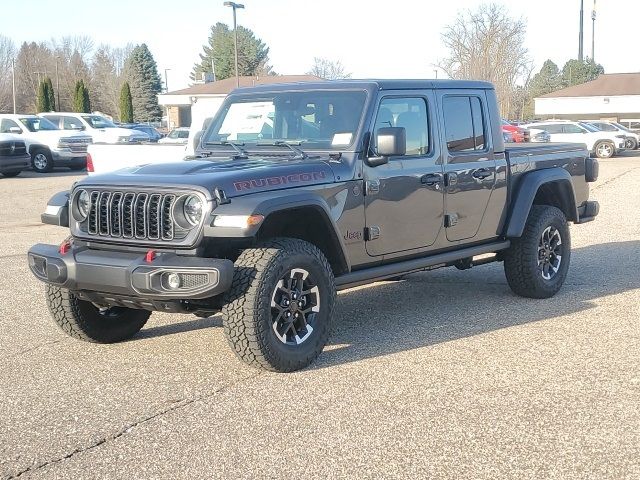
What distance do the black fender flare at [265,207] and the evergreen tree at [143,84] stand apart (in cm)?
9429

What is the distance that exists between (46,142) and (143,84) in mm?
75020

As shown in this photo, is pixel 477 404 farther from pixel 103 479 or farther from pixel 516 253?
pixel 516 253

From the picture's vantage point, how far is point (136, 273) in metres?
5.18

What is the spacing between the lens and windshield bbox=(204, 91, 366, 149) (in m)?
6.30

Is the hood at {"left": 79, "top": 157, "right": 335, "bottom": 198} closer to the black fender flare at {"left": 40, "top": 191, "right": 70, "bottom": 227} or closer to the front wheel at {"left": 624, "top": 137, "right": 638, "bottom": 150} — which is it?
the black fender flare at {"left": 40, "top": 191, "right": 70, "bottom": 227}

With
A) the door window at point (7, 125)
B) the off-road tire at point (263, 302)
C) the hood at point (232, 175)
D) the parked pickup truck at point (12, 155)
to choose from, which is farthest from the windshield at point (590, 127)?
the off-road tire at point (263, 302)

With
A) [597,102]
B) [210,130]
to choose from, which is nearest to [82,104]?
[597,102]

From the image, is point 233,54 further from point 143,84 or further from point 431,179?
point 431,179

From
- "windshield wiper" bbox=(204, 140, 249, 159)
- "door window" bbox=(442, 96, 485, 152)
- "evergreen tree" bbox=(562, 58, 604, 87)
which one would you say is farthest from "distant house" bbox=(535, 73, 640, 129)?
"windshield wiper" bbox=(204, 140, 249, 159)

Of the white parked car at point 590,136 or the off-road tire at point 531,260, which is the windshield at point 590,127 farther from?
the off-road tire at point 531,260

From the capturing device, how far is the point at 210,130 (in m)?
6.91

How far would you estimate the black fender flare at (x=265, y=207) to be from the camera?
17.0ft

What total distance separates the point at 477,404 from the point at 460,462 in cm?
85

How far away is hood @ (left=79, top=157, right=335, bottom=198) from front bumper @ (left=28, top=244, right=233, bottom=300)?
462 millimetres
